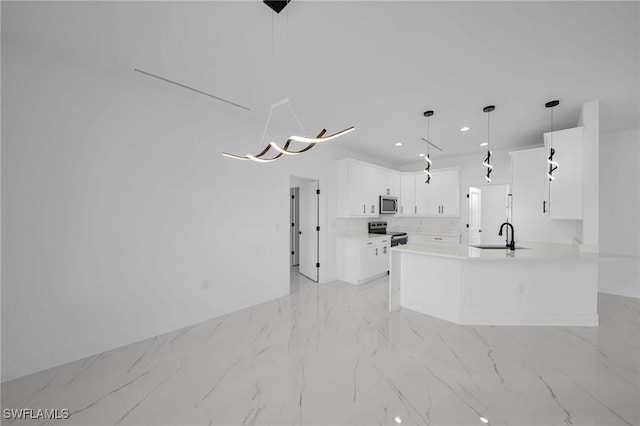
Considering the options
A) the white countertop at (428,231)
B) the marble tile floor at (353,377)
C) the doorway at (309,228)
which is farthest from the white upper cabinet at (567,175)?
the doorway at (309,228)

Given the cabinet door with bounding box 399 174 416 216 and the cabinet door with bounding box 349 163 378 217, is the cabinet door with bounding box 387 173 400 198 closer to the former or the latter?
the cabinet door with bounding box 399 174 416 216

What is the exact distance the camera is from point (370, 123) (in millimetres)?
3973

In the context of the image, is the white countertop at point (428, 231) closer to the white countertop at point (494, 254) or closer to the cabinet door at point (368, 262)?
the cabinet door at point (368, 262)

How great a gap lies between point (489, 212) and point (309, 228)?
15.7 feet

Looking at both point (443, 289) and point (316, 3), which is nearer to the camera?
point (316, 3)

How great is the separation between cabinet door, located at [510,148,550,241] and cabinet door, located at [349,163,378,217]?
8.53 ft

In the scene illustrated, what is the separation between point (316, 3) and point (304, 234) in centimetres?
417

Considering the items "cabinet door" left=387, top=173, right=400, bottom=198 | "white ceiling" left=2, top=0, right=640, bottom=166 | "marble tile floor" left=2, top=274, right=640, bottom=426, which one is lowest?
"marble tile floor" left=2, top=274, right=640, bottom=426

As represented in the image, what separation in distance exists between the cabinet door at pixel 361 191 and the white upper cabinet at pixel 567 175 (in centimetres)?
297

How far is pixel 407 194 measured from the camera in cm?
655

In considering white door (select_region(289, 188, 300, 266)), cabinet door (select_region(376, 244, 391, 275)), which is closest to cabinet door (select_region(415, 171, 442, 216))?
cabinet door (select_region(376, 244, 391, 275))

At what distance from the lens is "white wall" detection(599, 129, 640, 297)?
4.24m

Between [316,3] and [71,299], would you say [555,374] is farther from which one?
[71,299]

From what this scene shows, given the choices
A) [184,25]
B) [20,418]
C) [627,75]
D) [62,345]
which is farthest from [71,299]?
[627,75]
